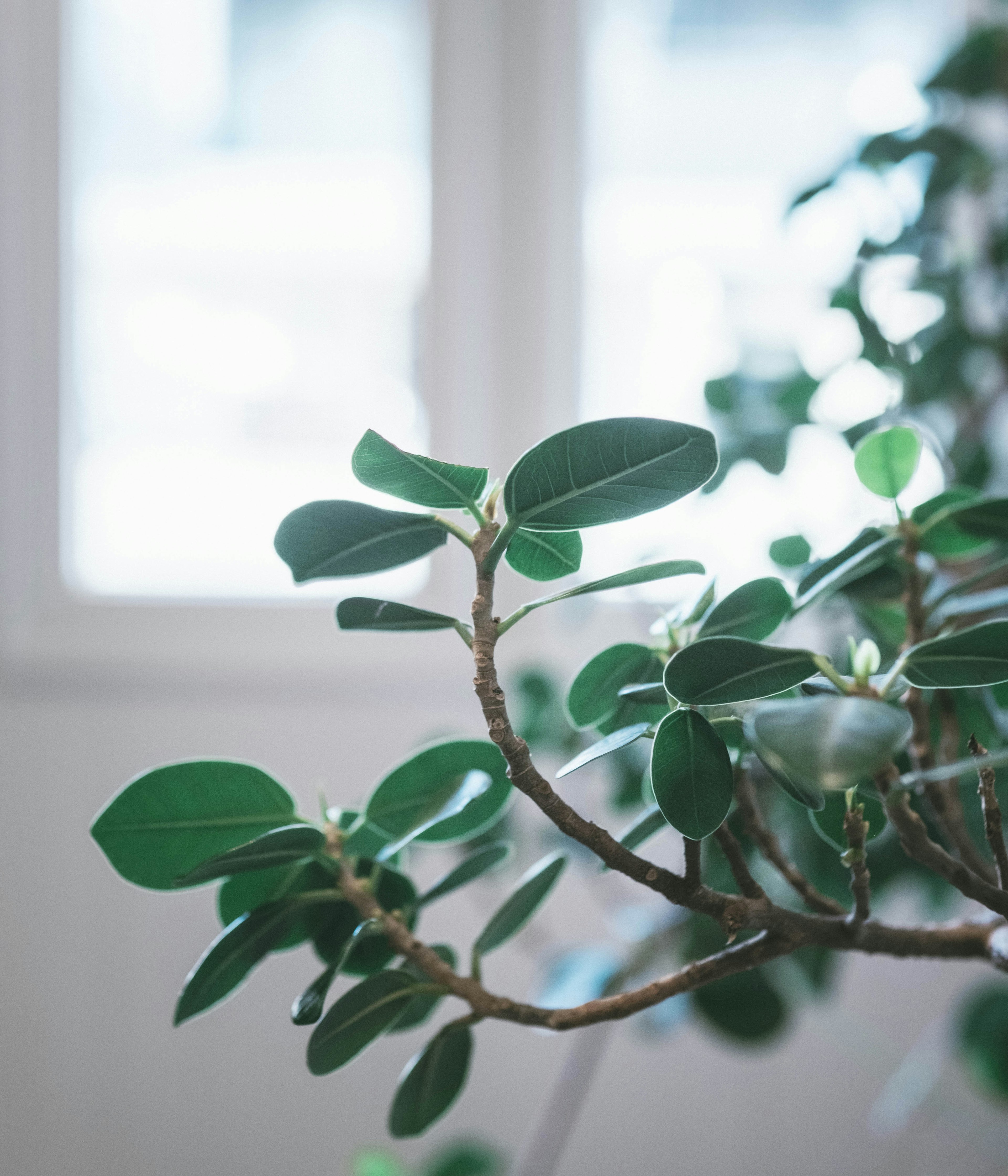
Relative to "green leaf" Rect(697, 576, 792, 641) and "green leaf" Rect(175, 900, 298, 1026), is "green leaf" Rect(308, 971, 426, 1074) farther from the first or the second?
"green leaf" Rect(697, 576, 792, 641)

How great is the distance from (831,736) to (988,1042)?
975mm

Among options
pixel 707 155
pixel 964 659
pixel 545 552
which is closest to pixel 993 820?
pixel 964 659

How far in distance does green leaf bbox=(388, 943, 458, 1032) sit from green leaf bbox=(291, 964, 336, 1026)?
0.04 metres

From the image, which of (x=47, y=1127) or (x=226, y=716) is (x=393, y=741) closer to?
(x=226, y=716)

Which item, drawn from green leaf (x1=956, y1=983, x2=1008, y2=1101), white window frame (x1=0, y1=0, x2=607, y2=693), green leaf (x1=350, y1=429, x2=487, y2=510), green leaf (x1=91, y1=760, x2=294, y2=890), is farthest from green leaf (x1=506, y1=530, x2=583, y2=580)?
white window frame (x1=0, y1=0, x2=607, y2=693)

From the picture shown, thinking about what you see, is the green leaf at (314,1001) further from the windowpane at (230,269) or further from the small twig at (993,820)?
the windowpane at (230,269)

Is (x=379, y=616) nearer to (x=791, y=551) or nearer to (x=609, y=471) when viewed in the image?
(x=609, y=471)

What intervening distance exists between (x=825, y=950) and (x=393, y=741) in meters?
0.73

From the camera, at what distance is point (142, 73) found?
1.44 meters

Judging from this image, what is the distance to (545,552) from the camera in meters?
0.33

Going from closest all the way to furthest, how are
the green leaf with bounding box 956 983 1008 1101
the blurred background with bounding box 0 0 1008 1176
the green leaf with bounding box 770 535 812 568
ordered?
the green leaf with bounding box 770 535 812 568, the green leaf with bounding box 956 983 1008 1101, the blurred background with bounding box 0 0 1008 1176

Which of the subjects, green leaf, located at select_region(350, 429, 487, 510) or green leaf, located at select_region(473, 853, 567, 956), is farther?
green leaf, located at select_region(473, 853, 567, 956)

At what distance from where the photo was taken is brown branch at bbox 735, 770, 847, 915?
0.37 m

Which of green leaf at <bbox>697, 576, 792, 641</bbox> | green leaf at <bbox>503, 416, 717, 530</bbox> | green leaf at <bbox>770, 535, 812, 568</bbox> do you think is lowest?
green leaf at <bbox>697, 576, 792, 641</bbox>
